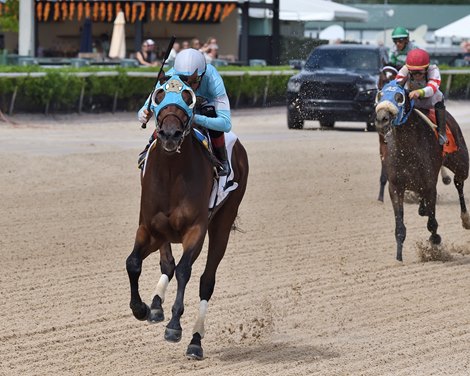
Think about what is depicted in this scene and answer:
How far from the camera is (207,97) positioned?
300 inches

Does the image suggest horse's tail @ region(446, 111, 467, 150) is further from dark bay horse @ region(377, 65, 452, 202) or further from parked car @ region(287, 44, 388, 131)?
parked car @ region(287, 44, 388, 131)

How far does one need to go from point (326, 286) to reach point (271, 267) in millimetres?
871

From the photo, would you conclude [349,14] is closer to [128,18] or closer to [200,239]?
[128,18]

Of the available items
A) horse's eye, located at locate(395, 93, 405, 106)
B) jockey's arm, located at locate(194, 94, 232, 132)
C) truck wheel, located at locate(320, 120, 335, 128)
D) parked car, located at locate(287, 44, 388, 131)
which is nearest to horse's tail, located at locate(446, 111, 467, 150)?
horse's eye, located at locate(395, 93, 405, 106)

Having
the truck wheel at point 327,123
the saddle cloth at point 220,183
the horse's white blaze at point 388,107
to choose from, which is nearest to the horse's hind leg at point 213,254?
the saddle cloth at point 220,183

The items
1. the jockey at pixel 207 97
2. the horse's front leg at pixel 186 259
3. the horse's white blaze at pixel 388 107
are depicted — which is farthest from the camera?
the horse's white blaze at pixel 388 107

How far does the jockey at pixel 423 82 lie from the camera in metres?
11.4

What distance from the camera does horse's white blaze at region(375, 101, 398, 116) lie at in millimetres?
10773

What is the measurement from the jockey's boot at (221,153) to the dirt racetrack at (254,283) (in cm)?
105

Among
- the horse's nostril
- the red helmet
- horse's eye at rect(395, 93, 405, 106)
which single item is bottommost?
horse's eye at rect(395, 93, 405, 106)

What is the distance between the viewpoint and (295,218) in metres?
13.6

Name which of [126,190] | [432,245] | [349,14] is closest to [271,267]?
[432,245]

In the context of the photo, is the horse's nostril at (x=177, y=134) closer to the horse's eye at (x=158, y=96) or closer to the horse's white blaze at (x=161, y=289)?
the horse's eye at (x=158, y=96)

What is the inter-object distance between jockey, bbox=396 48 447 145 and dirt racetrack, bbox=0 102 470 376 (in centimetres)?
126
